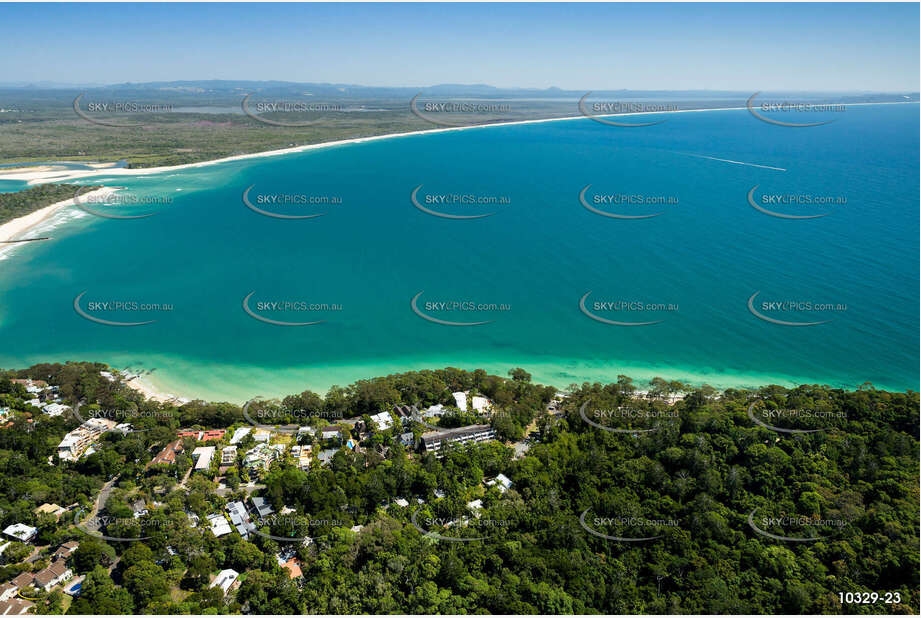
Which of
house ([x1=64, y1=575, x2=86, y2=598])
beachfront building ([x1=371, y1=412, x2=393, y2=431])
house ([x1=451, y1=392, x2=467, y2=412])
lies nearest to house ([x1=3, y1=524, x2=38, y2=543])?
house ([x1=64, y1=575, x2=86, y2=598])

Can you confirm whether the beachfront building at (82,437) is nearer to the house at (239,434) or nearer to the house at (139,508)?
the house at (139,508)

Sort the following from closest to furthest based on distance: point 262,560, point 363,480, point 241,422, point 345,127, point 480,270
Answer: point 262,560, point 363,480, point 241,422, point 480,270, point 345,127

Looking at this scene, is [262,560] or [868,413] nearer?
[262,560]

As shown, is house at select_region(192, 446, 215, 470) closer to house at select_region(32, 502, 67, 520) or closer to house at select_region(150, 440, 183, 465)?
house at select_region(150, 440, 183, 465)

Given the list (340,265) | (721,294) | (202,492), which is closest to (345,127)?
(340,265)

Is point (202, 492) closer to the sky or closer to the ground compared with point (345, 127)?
closer to the ground

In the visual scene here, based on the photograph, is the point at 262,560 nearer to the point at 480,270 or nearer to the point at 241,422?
the point at 241,422
